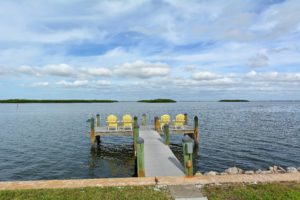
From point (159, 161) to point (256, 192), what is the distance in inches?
197

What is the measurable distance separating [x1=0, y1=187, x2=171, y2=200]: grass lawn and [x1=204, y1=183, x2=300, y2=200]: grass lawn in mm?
1139

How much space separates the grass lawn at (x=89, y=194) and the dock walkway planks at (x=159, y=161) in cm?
284

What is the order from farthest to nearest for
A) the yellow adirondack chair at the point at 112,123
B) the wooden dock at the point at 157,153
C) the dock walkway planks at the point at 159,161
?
the yellow adirondack chair at the point at 112,123 < the dock walkway planks at the point at 159,161 < the wooden dock at the point at 157,153

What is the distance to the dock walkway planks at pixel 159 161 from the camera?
9.06m

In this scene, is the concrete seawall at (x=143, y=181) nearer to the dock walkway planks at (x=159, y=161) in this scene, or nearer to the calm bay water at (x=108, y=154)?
the dock walkway planks at (x=159, y=161)

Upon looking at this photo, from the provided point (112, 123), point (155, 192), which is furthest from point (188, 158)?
point (112, 123)

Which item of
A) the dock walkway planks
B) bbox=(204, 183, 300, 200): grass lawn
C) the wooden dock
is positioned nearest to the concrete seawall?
bbox=(204, 183, 300, 200): grass lawn

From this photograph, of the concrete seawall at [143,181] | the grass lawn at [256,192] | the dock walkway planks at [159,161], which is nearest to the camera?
the grass lawn at [256,192]

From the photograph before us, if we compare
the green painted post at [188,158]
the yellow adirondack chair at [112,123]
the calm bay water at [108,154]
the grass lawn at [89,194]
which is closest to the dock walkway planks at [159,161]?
the green painted post at [188,158]

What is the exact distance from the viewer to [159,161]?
34.3ft

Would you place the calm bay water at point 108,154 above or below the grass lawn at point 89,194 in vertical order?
below

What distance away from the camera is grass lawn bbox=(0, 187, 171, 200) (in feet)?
18.6

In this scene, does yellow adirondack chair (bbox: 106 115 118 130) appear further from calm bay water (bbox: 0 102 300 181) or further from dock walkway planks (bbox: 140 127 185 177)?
dock walkway planks (bbox: 140 127 185 177)

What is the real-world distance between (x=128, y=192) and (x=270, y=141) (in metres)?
17.9
